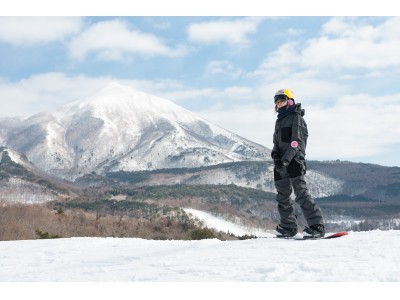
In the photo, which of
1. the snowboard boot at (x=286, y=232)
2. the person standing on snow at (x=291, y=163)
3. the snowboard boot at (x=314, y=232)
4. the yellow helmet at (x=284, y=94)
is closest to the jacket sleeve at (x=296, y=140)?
the person standing on snow at (x=291, y=163)

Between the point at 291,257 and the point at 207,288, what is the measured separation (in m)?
2.01

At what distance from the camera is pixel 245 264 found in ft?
22.5

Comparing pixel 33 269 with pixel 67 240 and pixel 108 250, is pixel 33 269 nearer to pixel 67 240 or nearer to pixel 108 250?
pixel 108 250

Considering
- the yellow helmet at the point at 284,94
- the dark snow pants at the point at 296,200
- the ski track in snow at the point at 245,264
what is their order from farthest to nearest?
the yellow helmet at the point at 284,94, the dark snow pants at the point at 296,200, the ski track in snow at the point at 245,264

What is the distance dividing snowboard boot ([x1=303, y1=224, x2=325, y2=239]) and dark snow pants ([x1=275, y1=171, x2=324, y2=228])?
10 centimetres

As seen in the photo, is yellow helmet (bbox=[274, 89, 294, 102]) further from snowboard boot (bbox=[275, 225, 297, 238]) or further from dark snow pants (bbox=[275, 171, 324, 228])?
snowboard boot (bbox=[275, 225, 297, 238])

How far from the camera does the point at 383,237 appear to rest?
28.1 ft

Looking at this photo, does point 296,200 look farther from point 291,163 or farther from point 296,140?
point 296,140

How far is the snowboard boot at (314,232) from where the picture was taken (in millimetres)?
9647

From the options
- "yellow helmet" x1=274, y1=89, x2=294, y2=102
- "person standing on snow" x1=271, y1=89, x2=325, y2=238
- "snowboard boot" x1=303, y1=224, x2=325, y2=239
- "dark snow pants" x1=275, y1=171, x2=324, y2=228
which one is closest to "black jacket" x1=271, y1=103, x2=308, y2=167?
"person standing on snow" x1=271, y1=89, x2=325, y2=238

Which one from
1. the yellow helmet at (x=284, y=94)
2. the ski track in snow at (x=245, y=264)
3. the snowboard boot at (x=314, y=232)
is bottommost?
the ski track in snow at (x=245, y=264)

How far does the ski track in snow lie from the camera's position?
610 cm


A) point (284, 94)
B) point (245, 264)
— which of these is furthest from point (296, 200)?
point (245, 264)

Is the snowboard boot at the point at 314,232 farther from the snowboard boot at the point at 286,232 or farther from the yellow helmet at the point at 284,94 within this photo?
the yellow helmet at the point at 284,94
